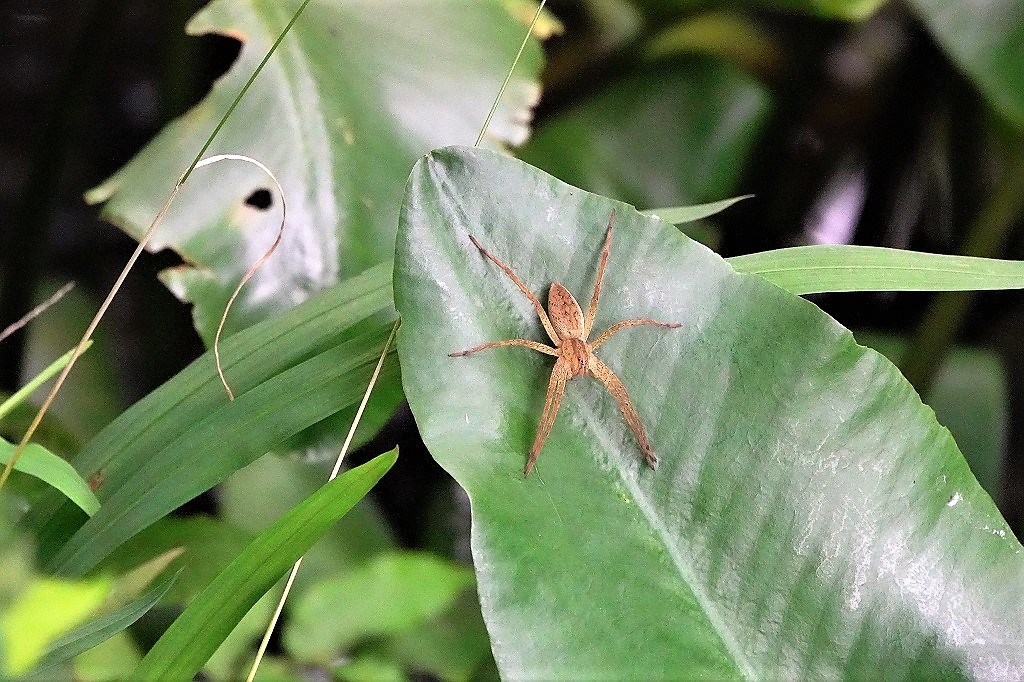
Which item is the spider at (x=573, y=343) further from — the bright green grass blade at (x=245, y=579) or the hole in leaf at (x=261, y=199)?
the hole in leaf at (x=261, y=199)

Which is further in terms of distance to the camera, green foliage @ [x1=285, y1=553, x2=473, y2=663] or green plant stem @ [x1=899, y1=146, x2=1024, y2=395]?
green plant stem @ [x1=899, y1=146, x2=1024, y2=395]

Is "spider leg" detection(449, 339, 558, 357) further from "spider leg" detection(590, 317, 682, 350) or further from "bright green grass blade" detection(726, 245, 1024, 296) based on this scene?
"bright green grass blade" detection(726, 245, 1024, 296)

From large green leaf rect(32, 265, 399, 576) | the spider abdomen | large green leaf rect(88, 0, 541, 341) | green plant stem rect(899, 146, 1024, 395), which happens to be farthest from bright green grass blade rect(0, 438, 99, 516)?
green plant stem rect(899, 146, 1024, 395)

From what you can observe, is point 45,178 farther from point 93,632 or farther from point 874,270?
point 874,270

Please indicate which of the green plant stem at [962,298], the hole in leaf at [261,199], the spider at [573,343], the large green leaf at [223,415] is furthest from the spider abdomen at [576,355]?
the green plant stem at [962,298]

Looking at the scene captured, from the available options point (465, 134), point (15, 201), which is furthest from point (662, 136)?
point (15, 201)
